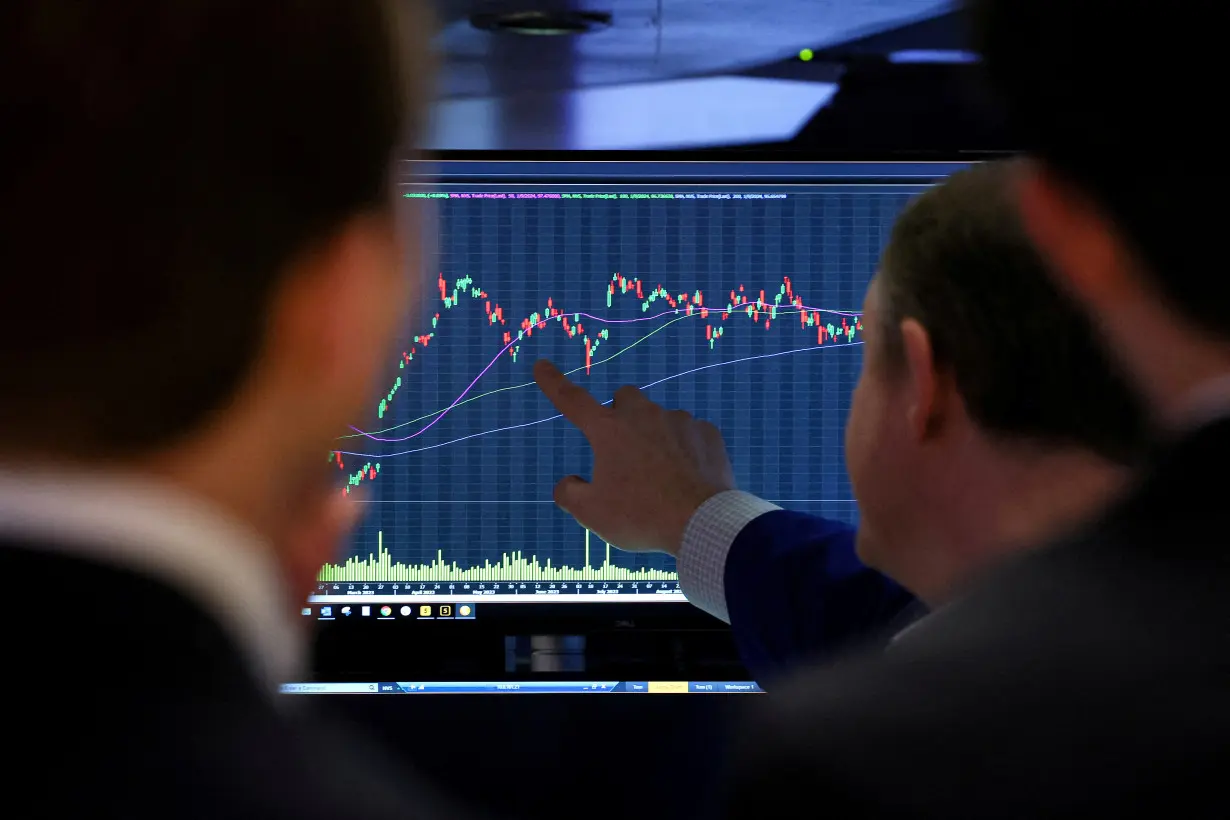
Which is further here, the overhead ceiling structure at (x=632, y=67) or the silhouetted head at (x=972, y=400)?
the overhead ceiling structure at (x=632, y=67)

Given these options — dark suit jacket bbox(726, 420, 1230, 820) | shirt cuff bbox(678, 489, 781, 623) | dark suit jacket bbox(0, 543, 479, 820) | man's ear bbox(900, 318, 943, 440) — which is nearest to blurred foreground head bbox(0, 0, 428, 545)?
dark suit jacket bbox(0, 543, 479, 820)

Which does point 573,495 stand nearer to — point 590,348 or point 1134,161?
point 590,348

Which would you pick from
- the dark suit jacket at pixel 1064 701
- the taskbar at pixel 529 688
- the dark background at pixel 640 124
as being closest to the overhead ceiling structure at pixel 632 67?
the dark background at pixel 640 124

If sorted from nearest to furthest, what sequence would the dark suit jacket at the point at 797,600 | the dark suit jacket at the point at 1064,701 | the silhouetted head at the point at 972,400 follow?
the dark suit jacket at the point at 1064,701 → the silhouetted head at the point at 972,400 → the dark suit jacket at the point at 797,600

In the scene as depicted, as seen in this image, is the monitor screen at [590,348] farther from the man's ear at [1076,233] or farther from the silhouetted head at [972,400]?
the man's ear at [1076,233]

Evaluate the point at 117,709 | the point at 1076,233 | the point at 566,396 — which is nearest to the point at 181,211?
the point at 117,709

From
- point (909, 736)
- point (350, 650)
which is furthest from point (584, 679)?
point (909, 736)

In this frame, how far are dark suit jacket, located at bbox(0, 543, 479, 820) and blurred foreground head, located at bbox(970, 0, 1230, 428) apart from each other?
1.33 ft

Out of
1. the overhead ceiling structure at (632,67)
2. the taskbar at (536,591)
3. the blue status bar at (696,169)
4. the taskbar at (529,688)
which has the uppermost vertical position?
the overhead ceiling structure at (632,67)

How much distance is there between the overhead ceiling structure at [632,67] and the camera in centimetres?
102

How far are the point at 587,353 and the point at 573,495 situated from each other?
0.13m

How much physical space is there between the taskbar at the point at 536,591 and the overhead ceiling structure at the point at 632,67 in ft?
1.28

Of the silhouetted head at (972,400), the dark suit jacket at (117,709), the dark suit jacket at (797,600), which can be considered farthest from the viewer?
the dark suit jacket at (797,600)

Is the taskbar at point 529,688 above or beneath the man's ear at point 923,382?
beneath
